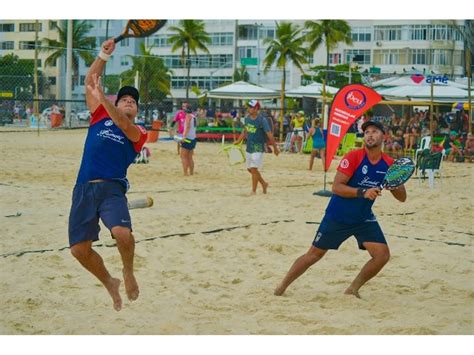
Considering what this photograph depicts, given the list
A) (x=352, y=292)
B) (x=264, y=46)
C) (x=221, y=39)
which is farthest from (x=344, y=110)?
(x=264, y=46)

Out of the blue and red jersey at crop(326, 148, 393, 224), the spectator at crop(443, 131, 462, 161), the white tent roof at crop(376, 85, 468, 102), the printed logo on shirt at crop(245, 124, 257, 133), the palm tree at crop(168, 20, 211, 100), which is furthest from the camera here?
the palm tree at crop(168, 20, 211, 100)

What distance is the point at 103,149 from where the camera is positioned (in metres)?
4.90

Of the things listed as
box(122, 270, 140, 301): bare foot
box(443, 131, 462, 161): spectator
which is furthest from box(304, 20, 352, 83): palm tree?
box(122, 270, 140, 301): bare foot

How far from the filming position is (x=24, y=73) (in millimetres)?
21812

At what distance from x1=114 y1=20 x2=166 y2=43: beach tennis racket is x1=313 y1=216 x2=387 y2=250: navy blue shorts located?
1746 millimetres

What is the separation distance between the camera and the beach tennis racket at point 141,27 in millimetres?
5137

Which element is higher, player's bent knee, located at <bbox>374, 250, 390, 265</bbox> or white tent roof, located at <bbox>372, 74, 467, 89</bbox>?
white tent roof, located at <bbox>372, 74, 467, 89</bbox>

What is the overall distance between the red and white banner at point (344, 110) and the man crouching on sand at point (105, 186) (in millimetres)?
4333

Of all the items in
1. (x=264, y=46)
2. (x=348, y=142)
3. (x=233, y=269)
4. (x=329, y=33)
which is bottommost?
(x=233, y=269)

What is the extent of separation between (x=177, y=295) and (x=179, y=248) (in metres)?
1.55

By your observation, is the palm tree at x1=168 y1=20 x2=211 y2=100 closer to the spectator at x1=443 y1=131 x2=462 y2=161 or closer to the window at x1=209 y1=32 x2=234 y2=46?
the window at x1=209 y1=32 x2=234 y2=46

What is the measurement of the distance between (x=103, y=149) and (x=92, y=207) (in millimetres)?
349

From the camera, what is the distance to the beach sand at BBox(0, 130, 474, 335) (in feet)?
17.5

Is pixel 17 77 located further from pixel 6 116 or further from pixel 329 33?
pixel 329 33
